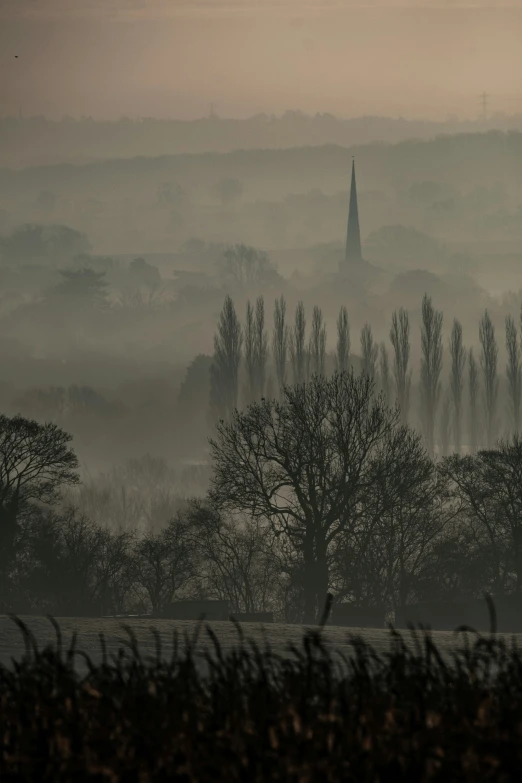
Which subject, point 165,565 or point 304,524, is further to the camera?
point 165,565

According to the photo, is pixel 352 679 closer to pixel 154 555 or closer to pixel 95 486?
pixel 154 555

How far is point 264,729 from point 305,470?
51542mm

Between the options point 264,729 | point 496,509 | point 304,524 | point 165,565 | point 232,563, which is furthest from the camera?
point 165,565

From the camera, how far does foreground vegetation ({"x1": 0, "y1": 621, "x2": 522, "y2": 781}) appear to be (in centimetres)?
777

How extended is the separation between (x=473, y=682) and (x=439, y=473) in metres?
59.8

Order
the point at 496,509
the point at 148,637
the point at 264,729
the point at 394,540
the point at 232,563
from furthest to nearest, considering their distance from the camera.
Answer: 1. the point at 232,563
2. the point at 496,509
3. the point at 394,540
4. the point at 148,637
5. the point at 264,729

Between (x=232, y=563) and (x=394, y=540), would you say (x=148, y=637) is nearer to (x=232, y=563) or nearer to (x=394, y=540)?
(x=394, y=540)

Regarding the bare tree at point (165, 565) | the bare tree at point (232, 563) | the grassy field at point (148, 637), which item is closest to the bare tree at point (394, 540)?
the bare tree at point (232, 563)

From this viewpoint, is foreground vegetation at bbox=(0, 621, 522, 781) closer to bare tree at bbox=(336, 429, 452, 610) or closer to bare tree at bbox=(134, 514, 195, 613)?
bare tree at bbox=(336, 429, 452, 610)

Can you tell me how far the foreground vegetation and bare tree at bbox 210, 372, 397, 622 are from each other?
47385 mm

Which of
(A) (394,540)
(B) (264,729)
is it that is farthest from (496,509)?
(B) (264,729)

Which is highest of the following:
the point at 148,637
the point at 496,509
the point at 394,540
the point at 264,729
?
the point at 496,509

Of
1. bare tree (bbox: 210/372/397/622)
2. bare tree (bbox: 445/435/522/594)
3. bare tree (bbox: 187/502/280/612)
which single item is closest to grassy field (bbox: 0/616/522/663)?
bare tree (bbox: 210/372/397/622)

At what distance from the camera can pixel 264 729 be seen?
8.36 m
